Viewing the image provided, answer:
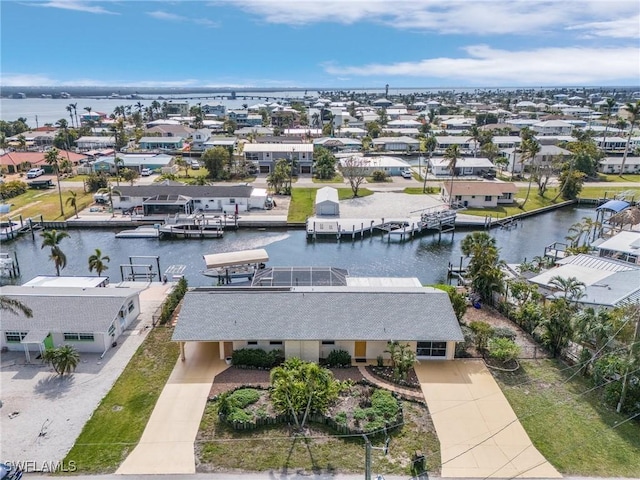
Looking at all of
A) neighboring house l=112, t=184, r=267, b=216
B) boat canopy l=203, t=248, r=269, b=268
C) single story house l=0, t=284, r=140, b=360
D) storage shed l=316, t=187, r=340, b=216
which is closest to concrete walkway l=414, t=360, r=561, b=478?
boat canopy l=203, t=248, r=269, b=268

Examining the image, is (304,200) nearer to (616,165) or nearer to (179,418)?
(179,418)

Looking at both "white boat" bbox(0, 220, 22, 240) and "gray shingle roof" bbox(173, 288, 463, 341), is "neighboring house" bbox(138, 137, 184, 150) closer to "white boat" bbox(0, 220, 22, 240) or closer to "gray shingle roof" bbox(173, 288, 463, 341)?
"white boat" bbox(0, 220, 22, 240)

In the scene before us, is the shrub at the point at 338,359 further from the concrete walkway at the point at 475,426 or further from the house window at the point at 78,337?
the house window at the point at 78,337

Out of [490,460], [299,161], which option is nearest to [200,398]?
[490,460]

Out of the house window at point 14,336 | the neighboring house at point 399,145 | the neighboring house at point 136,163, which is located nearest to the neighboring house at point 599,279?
the house window at point 14,336

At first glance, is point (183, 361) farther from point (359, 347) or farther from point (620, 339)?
point (620, 339)
